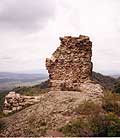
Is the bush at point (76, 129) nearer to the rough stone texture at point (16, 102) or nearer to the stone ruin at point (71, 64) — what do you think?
the rough stone texture at point (16, 102)

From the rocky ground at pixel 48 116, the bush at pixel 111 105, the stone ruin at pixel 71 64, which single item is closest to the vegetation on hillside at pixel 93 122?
the bush at pixel 111 105

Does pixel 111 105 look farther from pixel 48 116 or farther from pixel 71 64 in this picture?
pixel 71 64

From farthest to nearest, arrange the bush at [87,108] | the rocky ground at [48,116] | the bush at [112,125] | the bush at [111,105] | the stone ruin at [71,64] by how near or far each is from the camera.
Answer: the stone ruin at [71,64] → the bush at [111,105] → the bush at [87,108] → the rocky ground at [48,116] → the bush at [112,125]

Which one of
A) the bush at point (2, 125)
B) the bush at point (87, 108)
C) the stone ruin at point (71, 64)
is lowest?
the bush at point (2, 125)

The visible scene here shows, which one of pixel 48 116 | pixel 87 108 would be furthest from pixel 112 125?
pixel 48 116

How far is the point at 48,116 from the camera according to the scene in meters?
22.5

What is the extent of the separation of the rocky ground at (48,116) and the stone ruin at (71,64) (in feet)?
10.3

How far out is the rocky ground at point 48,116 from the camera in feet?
68.1

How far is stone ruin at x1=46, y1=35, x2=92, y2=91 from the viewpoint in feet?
99.2

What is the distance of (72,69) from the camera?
30375 mm

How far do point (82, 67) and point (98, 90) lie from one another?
130 inches

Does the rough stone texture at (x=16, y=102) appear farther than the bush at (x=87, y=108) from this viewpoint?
Yes

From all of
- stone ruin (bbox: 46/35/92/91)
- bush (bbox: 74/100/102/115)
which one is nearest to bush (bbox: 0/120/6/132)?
bush (bbox: 74/100/102/115)

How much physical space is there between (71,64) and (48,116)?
8.74m
